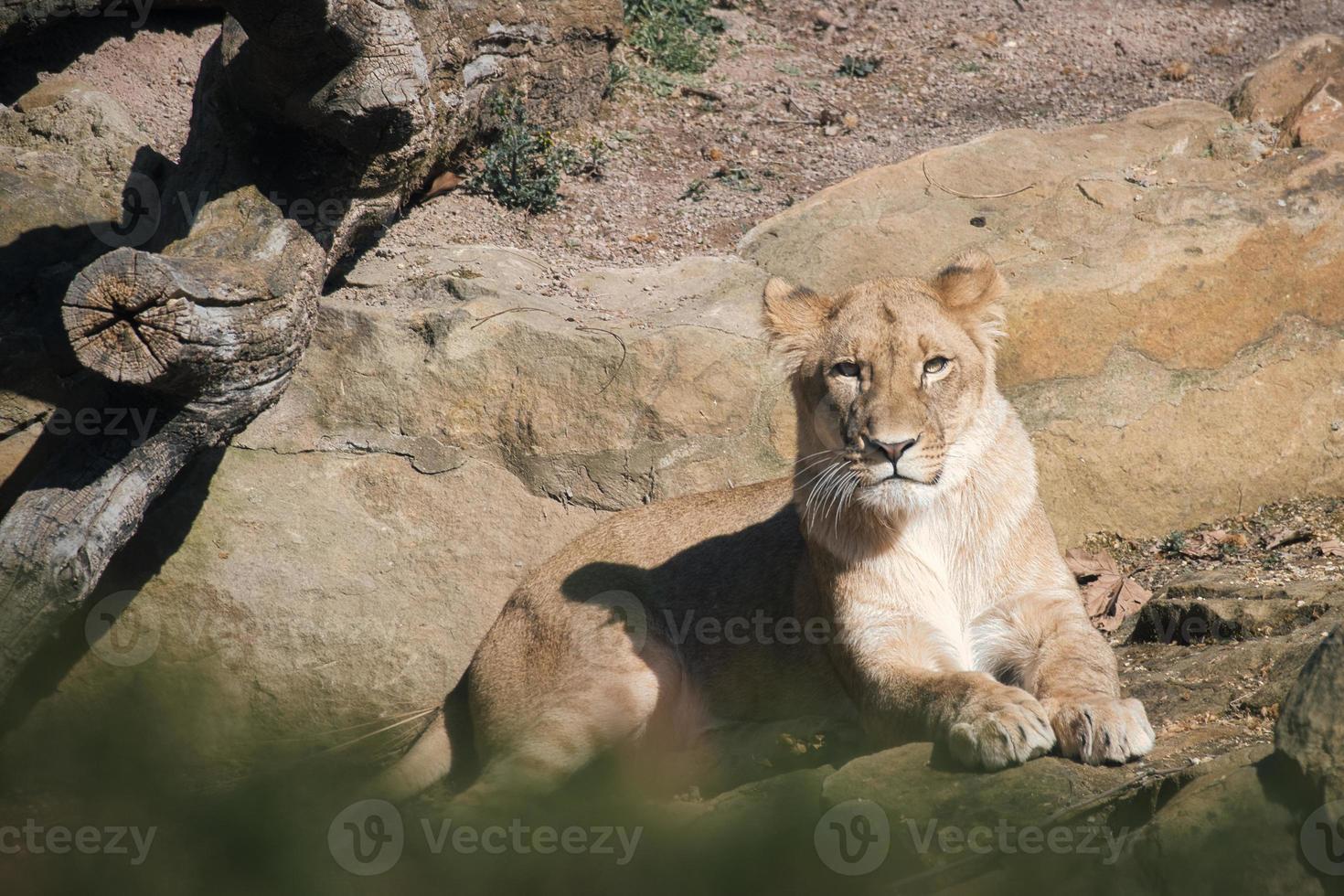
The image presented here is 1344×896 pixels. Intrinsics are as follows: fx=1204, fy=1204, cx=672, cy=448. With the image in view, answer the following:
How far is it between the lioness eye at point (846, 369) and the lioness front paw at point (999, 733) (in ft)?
5.56

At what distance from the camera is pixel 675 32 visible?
1082 centimetres

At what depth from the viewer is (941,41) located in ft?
36.0

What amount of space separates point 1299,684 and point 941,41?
9129mm

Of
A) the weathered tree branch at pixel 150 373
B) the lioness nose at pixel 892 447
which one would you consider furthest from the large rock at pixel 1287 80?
the weathered tree branch at pixel 150 373

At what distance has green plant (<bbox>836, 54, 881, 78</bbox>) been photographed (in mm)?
10656

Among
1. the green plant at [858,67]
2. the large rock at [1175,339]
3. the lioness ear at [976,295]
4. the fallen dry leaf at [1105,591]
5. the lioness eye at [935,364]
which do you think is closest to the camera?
the lioness eye at [935,364]

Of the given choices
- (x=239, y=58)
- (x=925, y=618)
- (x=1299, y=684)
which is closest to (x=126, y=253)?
(x=239, y=58)

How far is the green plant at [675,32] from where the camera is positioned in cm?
1066

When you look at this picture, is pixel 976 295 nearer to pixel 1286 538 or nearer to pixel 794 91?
pixel 1286 538

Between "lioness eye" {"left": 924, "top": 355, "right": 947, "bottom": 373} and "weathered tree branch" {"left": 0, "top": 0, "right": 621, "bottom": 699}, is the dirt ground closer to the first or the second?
"weathered tree branch" {"left": 0, "top": 0, "right": 621, "bottom": 699}

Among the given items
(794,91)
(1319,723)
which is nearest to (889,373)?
(1319,723)

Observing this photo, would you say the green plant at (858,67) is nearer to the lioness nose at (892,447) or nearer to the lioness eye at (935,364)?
the lioness eye at (935,364)

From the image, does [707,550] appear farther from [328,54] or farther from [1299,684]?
[1299,684]

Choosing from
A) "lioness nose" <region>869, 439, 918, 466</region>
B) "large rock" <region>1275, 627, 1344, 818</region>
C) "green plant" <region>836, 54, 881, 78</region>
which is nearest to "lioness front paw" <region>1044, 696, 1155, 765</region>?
"large rock" <region>1275, 627, 1344, 818</region>
